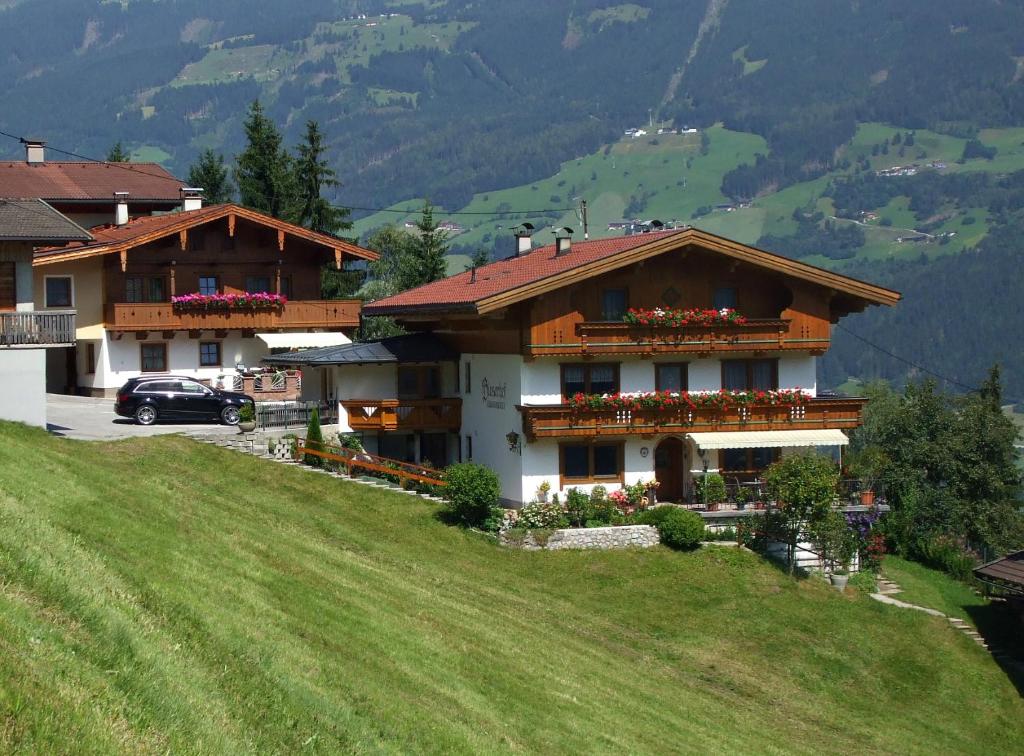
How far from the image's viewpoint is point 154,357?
2248 inches

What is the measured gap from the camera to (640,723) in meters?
25.6

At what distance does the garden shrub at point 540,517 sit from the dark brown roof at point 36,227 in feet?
41.8

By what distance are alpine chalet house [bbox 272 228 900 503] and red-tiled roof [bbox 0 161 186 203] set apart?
19.3 m

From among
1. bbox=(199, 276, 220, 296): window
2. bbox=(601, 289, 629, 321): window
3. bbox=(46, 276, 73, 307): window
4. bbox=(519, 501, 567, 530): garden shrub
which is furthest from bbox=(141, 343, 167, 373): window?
bbox=(519, 501, 567, 530): garden shrub

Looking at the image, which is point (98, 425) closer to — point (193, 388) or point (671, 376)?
point (193, 388)

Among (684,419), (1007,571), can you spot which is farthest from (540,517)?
(1007,571)

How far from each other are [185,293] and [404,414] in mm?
14566

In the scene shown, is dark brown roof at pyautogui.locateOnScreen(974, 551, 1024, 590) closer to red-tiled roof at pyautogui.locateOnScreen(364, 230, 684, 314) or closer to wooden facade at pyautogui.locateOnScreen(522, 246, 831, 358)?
wooden facade at pyautogui.locateOnScreen(522, 246, 831, 358)

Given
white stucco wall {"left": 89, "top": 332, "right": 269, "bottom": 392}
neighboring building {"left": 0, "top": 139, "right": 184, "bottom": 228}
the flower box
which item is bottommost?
white stucco wall {"left": 89, "top": 332, "right": 269, "bottom": 392}

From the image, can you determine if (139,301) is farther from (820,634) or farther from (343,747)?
(343,747)

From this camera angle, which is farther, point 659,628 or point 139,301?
point 139,301

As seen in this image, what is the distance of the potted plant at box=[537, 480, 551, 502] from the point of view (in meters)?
42.8

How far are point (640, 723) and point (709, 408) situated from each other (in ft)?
63.1

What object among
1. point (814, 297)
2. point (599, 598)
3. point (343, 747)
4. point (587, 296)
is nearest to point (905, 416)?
point (814, 297)
